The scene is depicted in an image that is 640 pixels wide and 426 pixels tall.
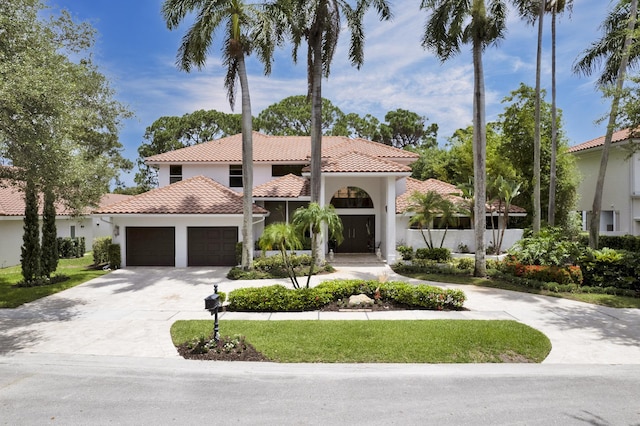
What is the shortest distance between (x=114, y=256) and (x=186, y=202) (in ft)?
14.4

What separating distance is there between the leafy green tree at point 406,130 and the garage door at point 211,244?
35802mm

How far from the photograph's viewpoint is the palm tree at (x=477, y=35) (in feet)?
50.1

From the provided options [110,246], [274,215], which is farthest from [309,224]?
[110,246]

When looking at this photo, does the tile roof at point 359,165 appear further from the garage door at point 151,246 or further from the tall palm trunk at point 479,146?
the garage door at point 151,246

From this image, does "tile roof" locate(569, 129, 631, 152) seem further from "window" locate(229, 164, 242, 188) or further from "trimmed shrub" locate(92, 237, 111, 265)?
"trimmed shrub" locate(92, 237, 111, 265)

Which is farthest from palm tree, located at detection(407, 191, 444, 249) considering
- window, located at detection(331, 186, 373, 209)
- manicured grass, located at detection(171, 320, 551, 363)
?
manicured grass, located at detection(171, 320, 551, 363)

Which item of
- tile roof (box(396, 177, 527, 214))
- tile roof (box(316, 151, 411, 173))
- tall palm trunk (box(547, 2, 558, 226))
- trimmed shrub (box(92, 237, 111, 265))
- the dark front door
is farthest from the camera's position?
the dark front door

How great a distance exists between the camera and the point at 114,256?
18.9 metres

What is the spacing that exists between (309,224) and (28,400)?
25.4 ft

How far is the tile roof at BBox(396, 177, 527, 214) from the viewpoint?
22.6 m

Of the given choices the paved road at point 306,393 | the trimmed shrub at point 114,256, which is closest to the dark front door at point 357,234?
Answer: the trimmed shrub at point 114,256

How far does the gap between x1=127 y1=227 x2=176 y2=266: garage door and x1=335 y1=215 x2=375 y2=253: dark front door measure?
9.99 meters

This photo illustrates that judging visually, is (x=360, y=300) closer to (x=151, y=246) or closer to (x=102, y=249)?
(x=151, y=246)

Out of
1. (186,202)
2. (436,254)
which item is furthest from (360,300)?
(186,202)
